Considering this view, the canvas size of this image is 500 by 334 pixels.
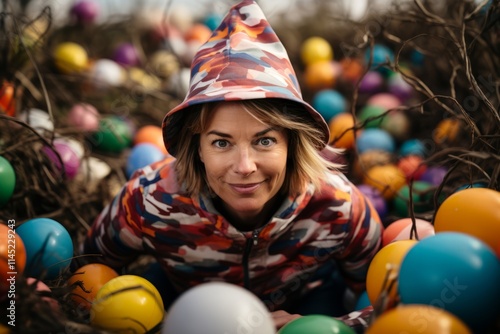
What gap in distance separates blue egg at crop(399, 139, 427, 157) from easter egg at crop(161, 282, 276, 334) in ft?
5.23

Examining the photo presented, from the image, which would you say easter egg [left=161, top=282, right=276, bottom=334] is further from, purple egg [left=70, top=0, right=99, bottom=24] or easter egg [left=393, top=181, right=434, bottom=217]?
purple egg [left=70, top=0, right=99, bottom=24]

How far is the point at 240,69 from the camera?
57.8 inches

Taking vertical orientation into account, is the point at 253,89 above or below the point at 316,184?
above

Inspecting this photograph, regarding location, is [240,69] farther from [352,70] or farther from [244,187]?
[352,70]

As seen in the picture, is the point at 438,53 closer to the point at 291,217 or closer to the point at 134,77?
the point at 291,217

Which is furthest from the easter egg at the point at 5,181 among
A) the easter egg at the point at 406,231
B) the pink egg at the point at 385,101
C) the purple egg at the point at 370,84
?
the purple egg at the point at 370,84

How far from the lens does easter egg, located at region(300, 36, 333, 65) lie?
3402 millimetres

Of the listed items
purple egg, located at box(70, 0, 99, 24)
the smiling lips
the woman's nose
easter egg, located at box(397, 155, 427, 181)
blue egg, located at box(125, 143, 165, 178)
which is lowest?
easter egg, located at box(397, 155, 427, 181)

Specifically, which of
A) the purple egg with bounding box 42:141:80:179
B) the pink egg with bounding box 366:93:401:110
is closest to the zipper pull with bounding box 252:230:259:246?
the purple egg with bounding box 42:141:80:179

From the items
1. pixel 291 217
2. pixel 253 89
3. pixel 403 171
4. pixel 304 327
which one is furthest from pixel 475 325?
pixel 403 171

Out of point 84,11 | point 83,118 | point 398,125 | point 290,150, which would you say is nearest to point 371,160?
point 398,125

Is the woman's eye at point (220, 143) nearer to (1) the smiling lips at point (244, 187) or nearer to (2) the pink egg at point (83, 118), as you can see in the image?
(1) the smiling lips at point (244, 187)

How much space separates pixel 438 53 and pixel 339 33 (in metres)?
1.07

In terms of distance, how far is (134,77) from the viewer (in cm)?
329
